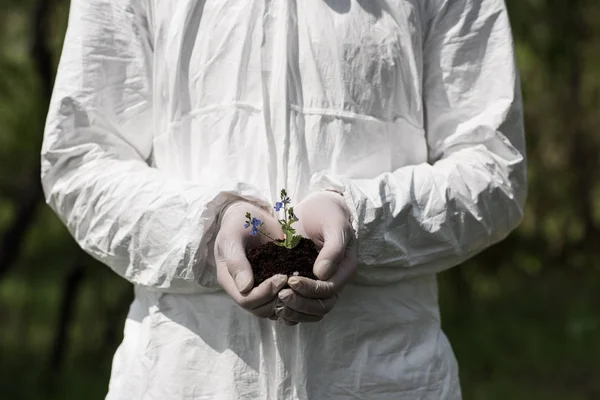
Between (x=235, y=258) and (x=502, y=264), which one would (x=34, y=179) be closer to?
(x=502, y=264)

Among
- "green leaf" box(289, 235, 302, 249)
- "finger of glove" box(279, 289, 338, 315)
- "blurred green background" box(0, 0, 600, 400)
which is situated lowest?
"blurred green background" box(0, 0, 600, 400)

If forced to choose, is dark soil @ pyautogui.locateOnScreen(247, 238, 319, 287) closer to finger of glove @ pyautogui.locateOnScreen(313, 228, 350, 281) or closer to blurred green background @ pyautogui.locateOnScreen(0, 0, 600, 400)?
finger of glove @ pyautogui.locateOnScreen(313, 228, 350, 281)

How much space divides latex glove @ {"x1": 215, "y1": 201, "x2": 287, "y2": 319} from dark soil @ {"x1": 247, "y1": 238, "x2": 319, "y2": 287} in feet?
0.07

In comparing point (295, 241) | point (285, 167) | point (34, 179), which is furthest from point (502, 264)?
point (295, 241)

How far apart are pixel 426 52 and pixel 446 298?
221 inches

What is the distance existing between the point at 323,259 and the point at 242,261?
0.13 meters

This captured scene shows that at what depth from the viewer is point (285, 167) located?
1.86m

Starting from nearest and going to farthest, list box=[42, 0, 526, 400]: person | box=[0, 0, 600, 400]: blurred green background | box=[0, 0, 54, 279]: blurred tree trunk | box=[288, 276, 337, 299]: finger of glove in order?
box=[288, 276, 337, 299]: finger of glove → box=[42, 0, 526, 400]: person → box=[0, 0, 54, 279]: blurred tree trunk → box=[0, 0, 600, 400]: blurred green background

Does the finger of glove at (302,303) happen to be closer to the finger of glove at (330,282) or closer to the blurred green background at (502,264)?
the finger of glove at (330,282)

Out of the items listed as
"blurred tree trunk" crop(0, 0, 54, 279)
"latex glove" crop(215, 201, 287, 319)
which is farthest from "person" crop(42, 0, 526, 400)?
"blurred tree trunk" crop(0, 0, 54, 279)

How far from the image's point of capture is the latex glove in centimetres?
164

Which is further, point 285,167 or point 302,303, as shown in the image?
point 285,167

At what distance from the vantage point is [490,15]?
6.73 feet

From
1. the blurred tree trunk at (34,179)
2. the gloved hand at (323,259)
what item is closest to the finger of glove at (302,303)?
the gloved hand at (323,259)
